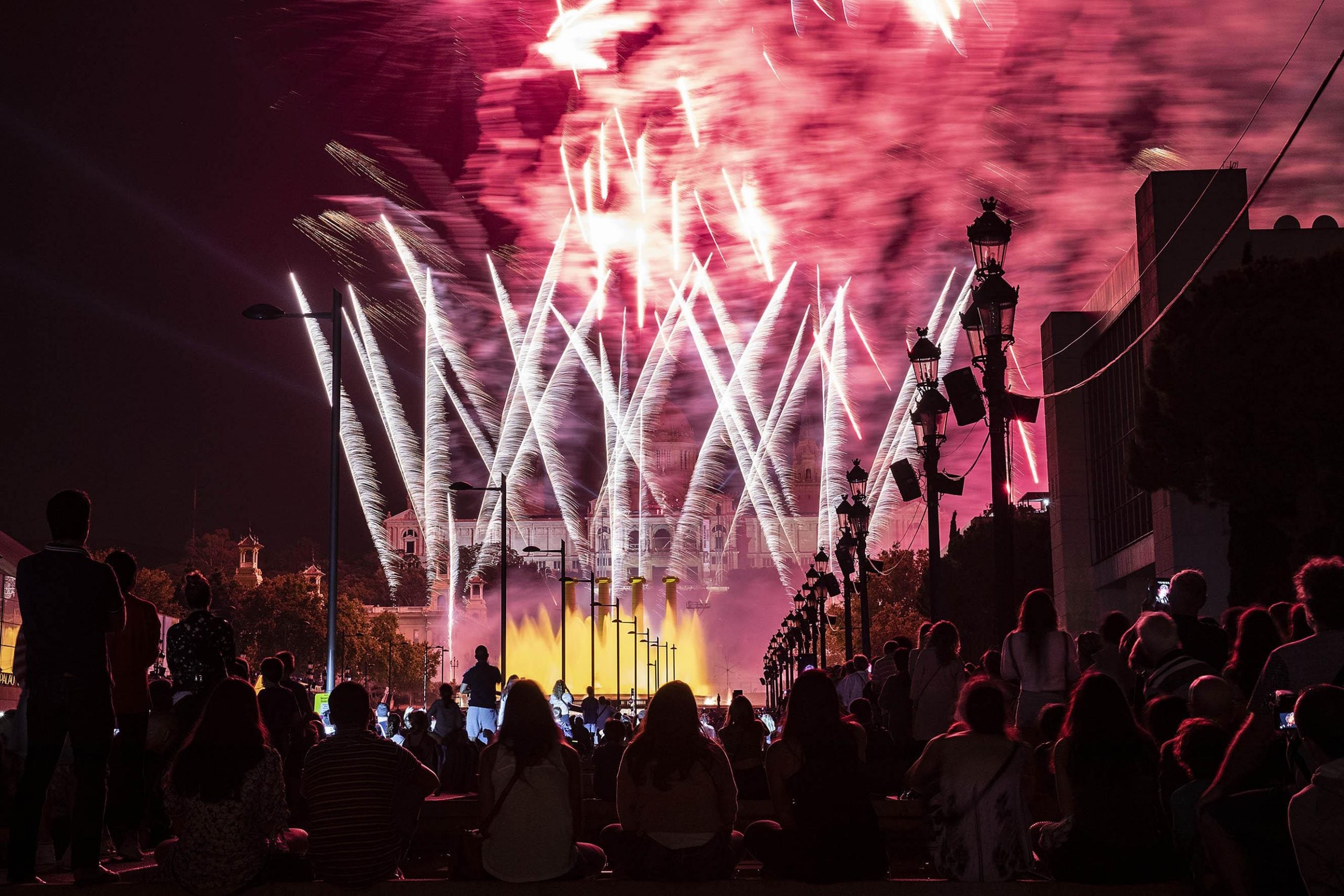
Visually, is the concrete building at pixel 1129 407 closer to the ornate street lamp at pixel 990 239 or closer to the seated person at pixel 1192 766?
the ornate street lamp at pixel 990 239

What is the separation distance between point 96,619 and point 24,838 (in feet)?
3.81

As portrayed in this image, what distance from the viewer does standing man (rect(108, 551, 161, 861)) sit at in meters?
9.14

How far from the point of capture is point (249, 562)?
168375 mm

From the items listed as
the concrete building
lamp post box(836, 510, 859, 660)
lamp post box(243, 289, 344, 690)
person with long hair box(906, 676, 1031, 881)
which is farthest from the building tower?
person with long hair box(906, 676, 1031, 881)

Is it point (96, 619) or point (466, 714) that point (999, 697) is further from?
point (466, 714)

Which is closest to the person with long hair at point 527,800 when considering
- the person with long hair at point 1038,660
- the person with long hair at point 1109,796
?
the person with long hair at point 1109,796

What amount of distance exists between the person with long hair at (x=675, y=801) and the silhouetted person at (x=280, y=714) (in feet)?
18.5

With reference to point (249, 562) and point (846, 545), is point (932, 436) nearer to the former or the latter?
point (846, 545)

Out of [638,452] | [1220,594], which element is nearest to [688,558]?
[638,452]

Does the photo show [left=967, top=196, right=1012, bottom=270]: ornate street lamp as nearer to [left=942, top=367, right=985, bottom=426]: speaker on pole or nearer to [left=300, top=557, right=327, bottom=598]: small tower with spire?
[left=942, top=367, right=985, bottom=426]: speaker on pole

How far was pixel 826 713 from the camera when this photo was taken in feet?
23.8

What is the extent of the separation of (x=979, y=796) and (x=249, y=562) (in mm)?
169303

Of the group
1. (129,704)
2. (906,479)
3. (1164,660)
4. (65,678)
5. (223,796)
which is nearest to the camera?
(223,796)

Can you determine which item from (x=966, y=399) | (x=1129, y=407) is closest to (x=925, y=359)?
(x=966, y=399)
